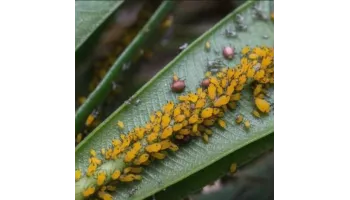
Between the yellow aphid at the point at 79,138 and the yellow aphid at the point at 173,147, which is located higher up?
the yellow aphid at the point at 79,138

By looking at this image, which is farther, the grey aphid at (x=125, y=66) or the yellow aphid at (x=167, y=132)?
the grey aphid at (x=125, y=66)

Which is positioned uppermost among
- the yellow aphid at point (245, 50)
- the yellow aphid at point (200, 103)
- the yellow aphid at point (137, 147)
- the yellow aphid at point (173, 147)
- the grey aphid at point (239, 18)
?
the grey aphid at point (239, 18)

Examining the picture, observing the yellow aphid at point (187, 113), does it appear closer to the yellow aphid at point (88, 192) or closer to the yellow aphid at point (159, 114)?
the yellow aphid at point (159, 114)

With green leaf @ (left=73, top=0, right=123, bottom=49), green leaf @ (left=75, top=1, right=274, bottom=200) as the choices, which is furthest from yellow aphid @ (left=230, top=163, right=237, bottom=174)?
green leaf @ (left=73, top=0, right=123, bottom=49)

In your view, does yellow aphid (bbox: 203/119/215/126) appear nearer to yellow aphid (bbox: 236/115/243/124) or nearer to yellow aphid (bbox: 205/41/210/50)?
yellow aphid (bbox: 236/115/243/124)

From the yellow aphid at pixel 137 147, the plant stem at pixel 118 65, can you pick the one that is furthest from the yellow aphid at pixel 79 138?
the yellow aphid at pixel 137 147

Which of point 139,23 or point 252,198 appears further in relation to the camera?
point 139,23
